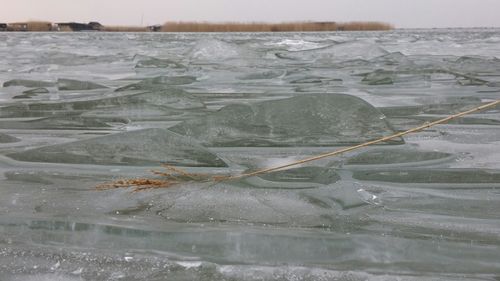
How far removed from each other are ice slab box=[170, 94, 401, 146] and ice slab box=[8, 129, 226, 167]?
0.88 ft

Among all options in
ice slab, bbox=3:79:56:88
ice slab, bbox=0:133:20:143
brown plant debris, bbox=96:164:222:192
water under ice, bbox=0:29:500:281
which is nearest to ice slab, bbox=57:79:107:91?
ice slab, bbox=3:79:56:88

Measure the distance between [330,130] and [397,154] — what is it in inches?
17.2

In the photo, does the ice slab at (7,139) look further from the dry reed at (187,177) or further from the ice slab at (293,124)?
the dry reed at (187,177)

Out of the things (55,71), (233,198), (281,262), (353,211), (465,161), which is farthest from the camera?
(55,71)

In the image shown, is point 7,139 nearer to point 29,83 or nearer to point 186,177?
point 186,177

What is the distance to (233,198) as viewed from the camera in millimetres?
1861

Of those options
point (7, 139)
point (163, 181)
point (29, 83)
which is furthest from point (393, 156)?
point (29, 83)

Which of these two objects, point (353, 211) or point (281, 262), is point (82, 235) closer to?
point (281, 262)

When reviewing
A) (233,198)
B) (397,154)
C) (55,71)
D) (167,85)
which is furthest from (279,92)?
(55,71)

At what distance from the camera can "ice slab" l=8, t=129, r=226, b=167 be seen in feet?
7.63

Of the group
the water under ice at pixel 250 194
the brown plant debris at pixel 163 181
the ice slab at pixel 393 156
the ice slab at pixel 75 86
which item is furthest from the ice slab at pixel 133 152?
the ice slab at pixel 75 86

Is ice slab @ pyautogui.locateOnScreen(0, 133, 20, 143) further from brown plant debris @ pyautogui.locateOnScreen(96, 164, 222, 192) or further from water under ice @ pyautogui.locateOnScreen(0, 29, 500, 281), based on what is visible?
brown plant debris @ pyautogui.locateOnScreen(96, 164, 222, 192)

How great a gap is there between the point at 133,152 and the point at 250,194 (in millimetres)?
760

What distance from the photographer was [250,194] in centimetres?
190
